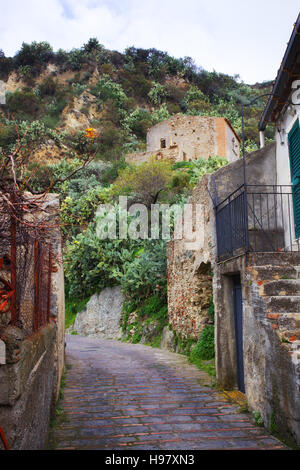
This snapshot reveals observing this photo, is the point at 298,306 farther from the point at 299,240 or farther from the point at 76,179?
the point at 76,179

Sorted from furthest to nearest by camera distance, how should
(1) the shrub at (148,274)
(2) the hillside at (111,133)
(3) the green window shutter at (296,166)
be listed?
(2) the hillside at (111,133) → (1) the shrub at (148,274) → (3) the green window shutter at (296,166)

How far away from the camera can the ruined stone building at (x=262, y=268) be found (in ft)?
15.7

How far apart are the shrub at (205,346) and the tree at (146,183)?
1436cm

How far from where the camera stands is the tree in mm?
24703

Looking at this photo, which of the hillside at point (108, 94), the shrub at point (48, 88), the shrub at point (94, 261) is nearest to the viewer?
the shrub at point (94, 261)

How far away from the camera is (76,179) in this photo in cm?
3278

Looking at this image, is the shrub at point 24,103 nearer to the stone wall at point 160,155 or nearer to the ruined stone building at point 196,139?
the stone wall at point 160,155

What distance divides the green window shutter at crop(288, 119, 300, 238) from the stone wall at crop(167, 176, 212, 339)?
2443 mm

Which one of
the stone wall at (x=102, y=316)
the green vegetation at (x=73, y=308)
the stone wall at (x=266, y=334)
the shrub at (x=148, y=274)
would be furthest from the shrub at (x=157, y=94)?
the stone wall at (x=266, y=334)

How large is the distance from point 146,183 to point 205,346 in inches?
670

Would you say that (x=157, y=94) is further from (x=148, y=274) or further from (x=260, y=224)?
(x=260, y=224)
